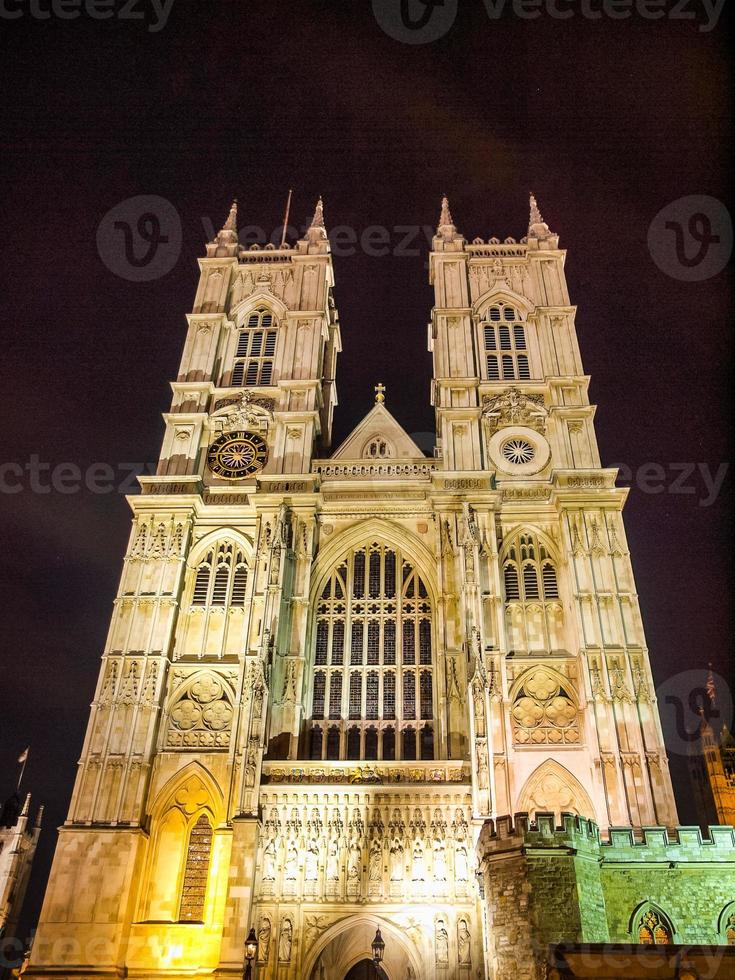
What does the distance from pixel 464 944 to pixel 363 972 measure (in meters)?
7.30

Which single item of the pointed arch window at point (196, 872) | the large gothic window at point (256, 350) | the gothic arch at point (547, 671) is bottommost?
the pointed arch window at point (196, 872)

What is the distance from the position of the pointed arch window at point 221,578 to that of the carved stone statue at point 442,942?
12546 millimetres

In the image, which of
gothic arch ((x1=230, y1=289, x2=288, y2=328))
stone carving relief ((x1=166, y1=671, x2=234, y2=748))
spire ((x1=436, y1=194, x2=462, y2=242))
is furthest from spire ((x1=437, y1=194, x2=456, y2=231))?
stone carving relief ((x1=166, y1=671, x2=234, y2=748))

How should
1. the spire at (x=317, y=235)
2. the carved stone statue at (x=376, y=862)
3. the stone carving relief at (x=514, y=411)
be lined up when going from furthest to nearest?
the spire at (x=317, y=235) → the stone carving relief at (x=514, y=411) → the carved stone statue at (x=376, y=862)

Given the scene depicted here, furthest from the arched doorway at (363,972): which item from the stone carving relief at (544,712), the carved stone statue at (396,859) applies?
the stone carving relief at (544,712)

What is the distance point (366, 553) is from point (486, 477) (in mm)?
5416

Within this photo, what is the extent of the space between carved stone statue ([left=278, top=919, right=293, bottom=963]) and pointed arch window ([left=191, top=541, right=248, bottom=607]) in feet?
35.8

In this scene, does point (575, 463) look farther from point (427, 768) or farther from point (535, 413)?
point (427, 768)

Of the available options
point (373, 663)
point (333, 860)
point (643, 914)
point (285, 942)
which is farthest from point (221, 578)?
point (643, 914)

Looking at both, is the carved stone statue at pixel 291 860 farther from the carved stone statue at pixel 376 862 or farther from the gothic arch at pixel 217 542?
the gothic arch at pixel 217 542

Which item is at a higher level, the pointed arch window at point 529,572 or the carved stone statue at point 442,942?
the pointed arch window at point 529,572

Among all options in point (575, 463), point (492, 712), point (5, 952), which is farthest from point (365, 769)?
point (5, 952)

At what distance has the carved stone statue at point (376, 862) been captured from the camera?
2314 cm

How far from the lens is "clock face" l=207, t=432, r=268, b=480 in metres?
33.3
